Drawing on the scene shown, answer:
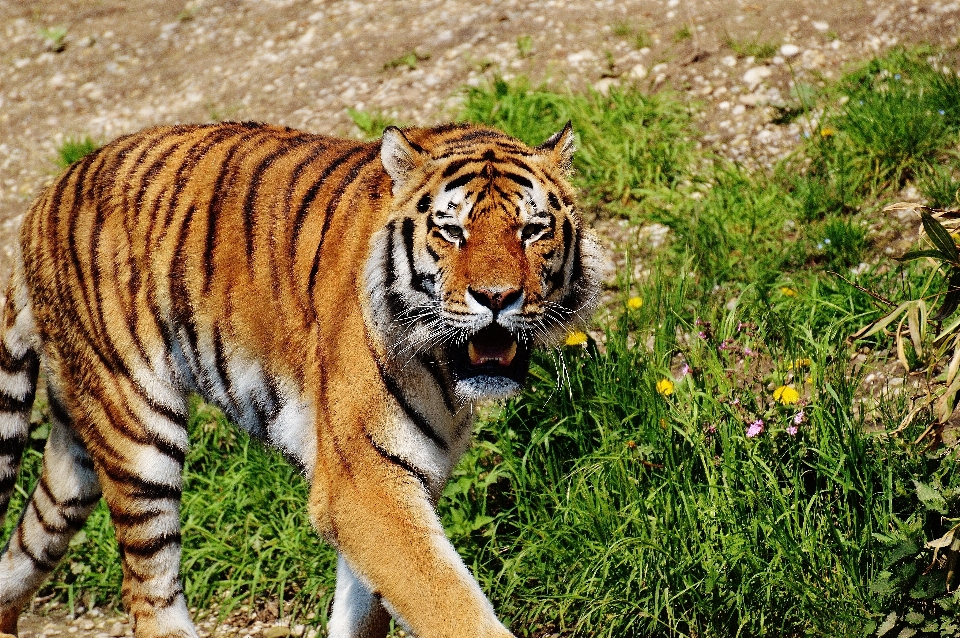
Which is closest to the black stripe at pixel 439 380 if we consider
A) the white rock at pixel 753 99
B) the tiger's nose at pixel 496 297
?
the tiger's nose at pixel 496 297

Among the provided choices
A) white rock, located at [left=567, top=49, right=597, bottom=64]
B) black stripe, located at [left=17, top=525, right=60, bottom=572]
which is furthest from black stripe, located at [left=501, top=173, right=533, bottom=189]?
white rock, located at [left=567, top=49, right=597, bottom=64]

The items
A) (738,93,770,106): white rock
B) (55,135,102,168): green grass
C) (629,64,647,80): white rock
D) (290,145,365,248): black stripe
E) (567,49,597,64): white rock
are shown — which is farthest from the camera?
(55,135,102,168): green grass

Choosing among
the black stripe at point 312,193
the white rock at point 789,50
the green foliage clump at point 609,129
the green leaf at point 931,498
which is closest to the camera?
the green leaf at point 931,498

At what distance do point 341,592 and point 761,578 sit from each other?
1.22 m

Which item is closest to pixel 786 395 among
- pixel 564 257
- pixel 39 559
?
pixel 564 257

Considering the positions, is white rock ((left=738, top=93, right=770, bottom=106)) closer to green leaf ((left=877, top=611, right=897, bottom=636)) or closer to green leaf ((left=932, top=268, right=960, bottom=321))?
green leaf ((left=932, top=268, right=960, bottom=321))

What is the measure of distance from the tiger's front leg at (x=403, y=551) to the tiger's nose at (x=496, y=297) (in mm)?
514

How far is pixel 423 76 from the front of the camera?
5938 mm

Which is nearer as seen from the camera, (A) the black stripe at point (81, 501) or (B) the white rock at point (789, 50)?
(A) the black stripe at point (81, 501)

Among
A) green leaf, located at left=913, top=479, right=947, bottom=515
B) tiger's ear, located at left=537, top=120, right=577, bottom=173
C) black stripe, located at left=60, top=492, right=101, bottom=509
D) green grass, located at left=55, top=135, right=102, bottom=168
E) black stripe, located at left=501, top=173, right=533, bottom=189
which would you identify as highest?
black stripe, located at left=501, top=173, right=533, bottom=189

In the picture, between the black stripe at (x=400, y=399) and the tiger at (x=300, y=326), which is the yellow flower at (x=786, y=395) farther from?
the black stripe at (x=400, y=399)

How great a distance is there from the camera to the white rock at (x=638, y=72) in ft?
18.2

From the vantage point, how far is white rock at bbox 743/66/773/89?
5.41 m

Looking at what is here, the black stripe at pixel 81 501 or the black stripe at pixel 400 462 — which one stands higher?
the black stripe at pixel 400 462
